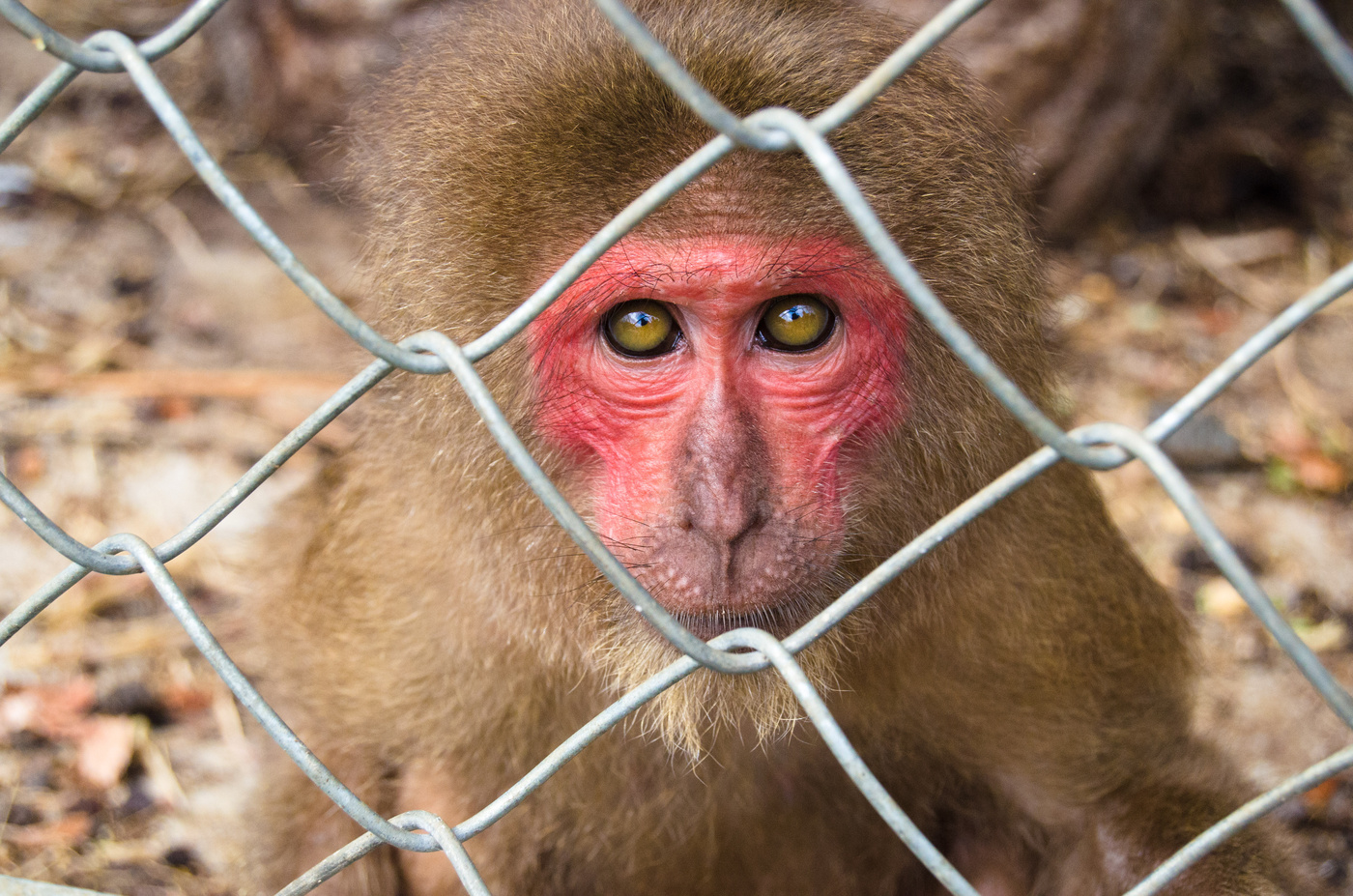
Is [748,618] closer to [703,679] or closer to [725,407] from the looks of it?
[703,679]

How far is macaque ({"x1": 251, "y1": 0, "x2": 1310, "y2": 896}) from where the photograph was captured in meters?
2.30

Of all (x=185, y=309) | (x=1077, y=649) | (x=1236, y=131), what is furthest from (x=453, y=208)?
(x=1236, y=131)

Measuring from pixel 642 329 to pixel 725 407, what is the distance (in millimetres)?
292

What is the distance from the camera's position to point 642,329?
2.43m

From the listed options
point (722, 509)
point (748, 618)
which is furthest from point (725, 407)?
point (748, 618)

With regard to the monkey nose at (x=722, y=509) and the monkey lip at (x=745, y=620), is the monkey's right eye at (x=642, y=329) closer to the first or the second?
the monkey nose at (x=722, y=509)

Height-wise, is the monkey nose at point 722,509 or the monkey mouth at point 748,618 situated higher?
the monkey nose at point 722,509

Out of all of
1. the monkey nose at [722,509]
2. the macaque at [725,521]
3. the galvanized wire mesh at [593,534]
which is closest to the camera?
the galvanized wire mesh at [593,534]

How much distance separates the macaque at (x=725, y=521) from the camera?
90.7 inches

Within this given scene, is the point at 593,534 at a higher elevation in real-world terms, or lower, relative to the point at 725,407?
lower

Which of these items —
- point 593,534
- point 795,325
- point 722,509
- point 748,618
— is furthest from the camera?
point 795,325

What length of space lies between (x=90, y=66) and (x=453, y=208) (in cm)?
83

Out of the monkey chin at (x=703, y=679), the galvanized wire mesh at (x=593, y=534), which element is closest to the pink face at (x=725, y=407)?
the monkey chin at (x=703, y=679)

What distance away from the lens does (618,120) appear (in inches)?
90.4
